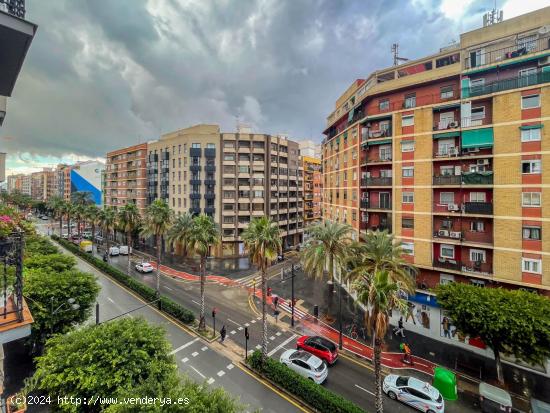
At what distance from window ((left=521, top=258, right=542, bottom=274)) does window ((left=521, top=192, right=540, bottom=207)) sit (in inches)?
183

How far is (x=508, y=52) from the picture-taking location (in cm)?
2448

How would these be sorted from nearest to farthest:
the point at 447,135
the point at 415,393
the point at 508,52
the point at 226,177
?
1. the point at 415,393
2. the point at 508,52
3. the point at 447,135
4. the point at 226,177

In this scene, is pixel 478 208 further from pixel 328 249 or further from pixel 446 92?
pixel 328 249

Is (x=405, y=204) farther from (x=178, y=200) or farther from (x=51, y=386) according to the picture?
(x=178, y=200)

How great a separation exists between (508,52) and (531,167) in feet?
37.6

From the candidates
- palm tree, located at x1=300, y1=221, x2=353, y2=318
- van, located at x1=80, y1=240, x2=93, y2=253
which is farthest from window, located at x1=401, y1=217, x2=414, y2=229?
van, located at x1=80, y1=240, x2=93, y2=253

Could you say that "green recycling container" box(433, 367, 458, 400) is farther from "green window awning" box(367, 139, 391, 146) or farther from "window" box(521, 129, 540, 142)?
"green window awning" box(367, 139, 391, 146)

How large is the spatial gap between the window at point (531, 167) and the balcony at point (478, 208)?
371cm

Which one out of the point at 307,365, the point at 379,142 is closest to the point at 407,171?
the point at 379,142

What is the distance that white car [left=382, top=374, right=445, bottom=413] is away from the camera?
55.1 ft

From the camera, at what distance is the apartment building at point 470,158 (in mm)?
22141

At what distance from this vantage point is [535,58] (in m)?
22.8

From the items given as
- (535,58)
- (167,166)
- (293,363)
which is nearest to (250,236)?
(293,363)

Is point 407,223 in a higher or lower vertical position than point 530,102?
lower
